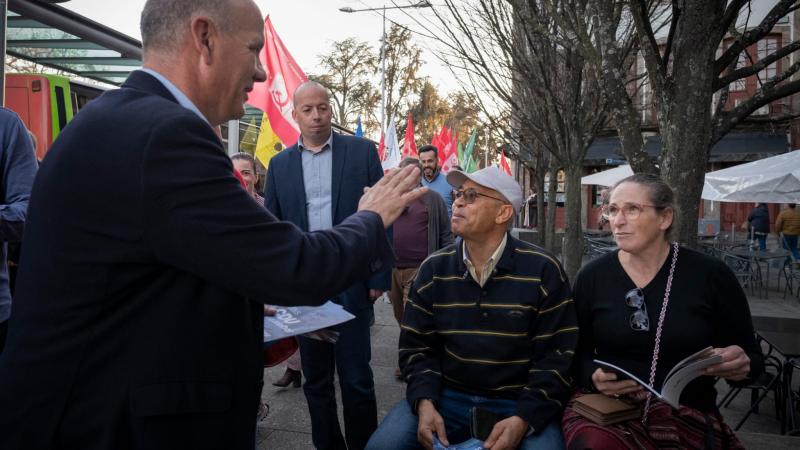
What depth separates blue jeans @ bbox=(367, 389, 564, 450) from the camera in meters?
2.55

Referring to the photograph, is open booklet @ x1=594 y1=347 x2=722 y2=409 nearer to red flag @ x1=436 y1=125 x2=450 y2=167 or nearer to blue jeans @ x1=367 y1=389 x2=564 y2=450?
blue jeans @ x1=367 y1=389 x2=564 y2=450

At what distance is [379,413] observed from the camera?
4570 mm

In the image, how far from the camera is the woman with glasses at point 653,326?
8.14 ft

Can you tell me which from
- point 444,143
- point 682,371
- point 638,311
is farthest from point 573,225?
point 682,371

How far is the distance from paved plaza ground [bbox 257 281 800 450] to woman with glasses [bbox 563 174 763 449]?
1062 millimetres

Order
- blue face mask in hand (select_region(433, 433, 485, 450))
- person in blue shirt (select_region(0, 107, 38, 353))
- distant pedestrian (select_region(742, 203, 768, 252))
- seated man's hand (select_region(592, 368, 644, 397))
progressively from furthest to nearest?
distant pedestrian (select_region(742, 203, 768, 252))
person in blue shirt (select_region(0, 107, 38, 353))
seated man's hand (select_region(592, 368, 644, 397))
blue face mask in hand (select_region(433, 433, 485, 450))

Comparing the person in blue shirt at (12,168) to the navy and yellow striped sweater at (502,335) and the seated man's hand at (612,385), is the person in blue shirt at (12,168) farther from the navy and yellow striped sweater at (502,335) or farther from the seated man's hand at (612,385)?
the seated man's hand at (612,385)

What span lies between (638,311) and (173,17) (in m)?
2.32

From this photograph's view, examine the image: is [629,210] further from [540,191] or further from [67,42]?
[540,191]

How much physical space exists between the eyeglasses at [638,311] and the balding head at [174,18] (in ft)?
7.21

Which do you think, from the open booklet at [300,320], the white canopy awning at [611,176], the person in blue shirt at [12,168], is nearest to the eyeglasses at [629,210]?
the open booklet at [300,320]

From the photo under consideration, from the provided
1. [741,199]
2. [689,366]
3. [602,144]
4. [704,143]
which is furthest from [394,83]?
[689,366]

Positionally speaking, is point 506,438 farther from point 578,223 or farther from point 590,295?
point 578,223

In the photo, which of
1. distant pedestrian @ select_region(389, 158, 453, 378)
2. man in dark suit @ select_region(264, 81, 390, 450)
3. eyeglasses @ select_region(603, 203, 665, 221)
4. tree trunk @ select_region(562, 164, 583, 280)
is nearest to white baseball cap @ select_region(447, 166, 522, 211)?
eyeglasses @ select_region(603, 203, 665, 221)
